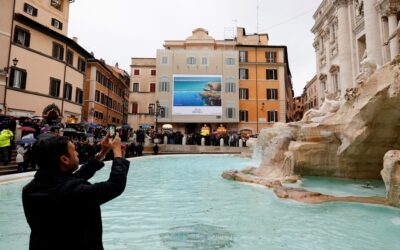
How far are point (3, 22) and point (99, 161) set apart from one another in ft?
85.2

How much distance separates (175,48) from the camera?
4647 cm

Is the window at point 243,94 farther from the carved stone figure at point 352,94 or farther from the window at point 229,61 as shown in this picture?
the carved stone figure at point 352,94

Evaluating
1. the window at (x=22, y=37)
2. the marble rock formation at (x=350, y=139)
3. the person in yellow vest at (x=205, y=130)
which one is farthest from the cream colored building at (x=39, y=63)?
the marble rock formation at (x=350, y=139)

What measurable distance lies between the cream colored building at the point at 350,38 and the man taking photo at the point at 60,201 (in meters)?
14.1

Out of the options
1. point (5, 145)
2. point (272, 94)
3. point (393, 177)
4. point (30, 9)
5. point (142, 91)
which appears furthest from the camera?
point (142, 91)

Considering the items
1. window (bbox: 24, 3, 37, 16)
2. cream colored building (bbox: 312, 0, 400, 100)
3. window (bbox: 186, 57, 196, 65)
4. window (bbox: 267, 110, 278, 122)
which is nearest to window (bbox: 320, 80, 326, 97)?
cream colored building (bbox: 312, 0, 400, 100)

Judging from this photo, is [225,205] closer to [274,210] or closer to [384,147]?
[274,210]

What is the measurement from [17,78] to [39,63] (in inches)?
116

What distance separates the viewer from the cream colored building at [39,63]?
874 inches

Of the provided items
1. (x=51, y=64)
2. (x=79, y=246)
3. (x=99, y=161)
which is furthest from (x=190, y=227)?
(x=51, y=64)

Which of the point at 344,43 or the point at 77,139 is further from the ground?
the point at 344,43

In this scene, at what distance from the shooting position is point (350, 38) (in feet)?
89.5

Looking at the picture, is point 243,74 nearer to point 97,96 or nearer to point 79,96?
point 97,96

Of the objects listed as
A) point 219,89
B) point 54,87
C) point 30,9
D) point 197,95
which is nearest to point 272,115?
point 219,89
